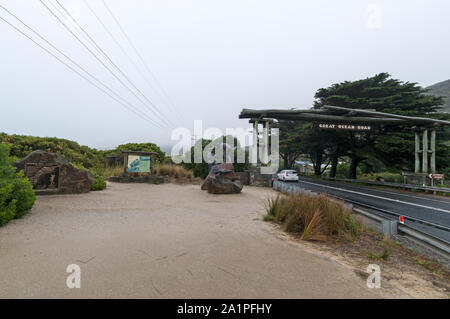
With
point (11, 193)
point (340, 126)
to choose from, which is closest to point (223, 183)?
point (11, 193)

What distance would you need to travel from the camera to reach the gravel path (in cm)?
220

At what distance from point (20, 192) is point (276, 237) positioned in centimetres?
587

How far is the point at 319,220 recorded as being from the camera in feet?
14.4

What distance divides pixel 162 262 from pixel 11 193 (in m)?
4.41

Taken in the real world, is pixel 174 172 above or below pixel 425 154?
below

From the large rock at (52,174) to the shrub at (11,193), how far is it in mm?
3163

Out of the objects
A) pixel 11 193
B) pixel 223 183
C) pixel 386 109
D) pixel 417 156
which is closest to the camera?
pixel 11 193

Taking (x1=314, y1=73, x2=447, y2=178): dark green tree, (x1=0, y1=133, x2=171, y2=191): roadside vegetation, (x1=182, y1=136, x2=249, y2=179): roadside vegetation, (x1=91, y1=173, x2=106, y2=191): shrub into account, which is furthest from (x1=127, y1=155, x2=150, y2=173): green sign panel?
(x1=314, y1=73, x2=447, y2=178): dark green tree

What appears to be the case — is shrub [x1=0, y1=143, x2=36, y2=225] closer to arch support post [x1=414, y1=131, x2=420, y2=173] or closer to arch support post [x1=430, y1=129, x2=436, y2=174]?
arch support post [x1=414, y1=131, x2=420, y2=173]

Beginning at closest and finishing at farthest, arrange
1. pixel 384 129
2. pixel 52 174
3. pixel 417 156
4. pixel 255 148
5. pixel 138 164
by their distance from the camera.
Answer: pixel 52 174
pixel 138 164
pixel 255 148
pixel 417 156
pixel 384 129

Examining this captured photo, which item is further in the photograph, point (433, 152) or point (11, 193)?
point (433, 152)

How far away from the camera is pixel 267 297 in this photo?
213cm

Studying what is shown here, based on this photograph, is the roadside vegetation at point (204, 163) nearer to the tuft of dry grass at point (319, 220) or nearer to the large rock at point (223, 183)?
the large rock at point (223, 183)

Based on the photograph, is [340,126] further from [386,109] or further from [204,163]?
[204,163]
